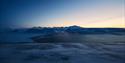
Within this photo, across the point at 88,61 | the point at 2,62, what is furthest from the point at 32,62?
the point at 88,61

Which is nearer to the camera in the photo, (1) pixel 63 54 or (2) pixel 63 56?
(2) pixel 63 56

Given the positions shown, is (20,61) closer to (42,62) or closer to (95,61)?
(42,62)

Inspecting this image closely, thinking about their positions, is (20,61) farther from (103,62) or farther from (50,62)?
(103,62)

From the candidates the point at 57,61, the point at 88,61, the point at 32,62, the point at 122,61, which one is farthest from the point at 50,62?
the point at 122,61

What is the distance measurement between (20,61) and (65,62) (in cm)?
285

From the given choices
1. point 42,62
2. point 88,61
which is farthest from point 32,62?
point 88,61

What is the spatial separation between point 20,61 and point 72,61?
326cm

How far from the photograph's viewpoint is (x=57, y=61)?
8.18 metres

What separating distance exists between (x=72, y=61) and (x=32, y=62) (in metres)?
2.44

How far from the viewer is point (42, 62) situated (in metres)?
7.95

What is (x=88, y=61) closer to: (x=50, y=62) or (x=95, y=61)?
(x=95, y=61)

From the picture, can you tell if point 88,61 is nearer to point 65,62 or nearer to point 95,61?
point 95,61

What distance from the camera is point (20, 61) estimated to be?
27.6ft

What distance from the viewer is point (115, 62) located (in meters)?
7.97
